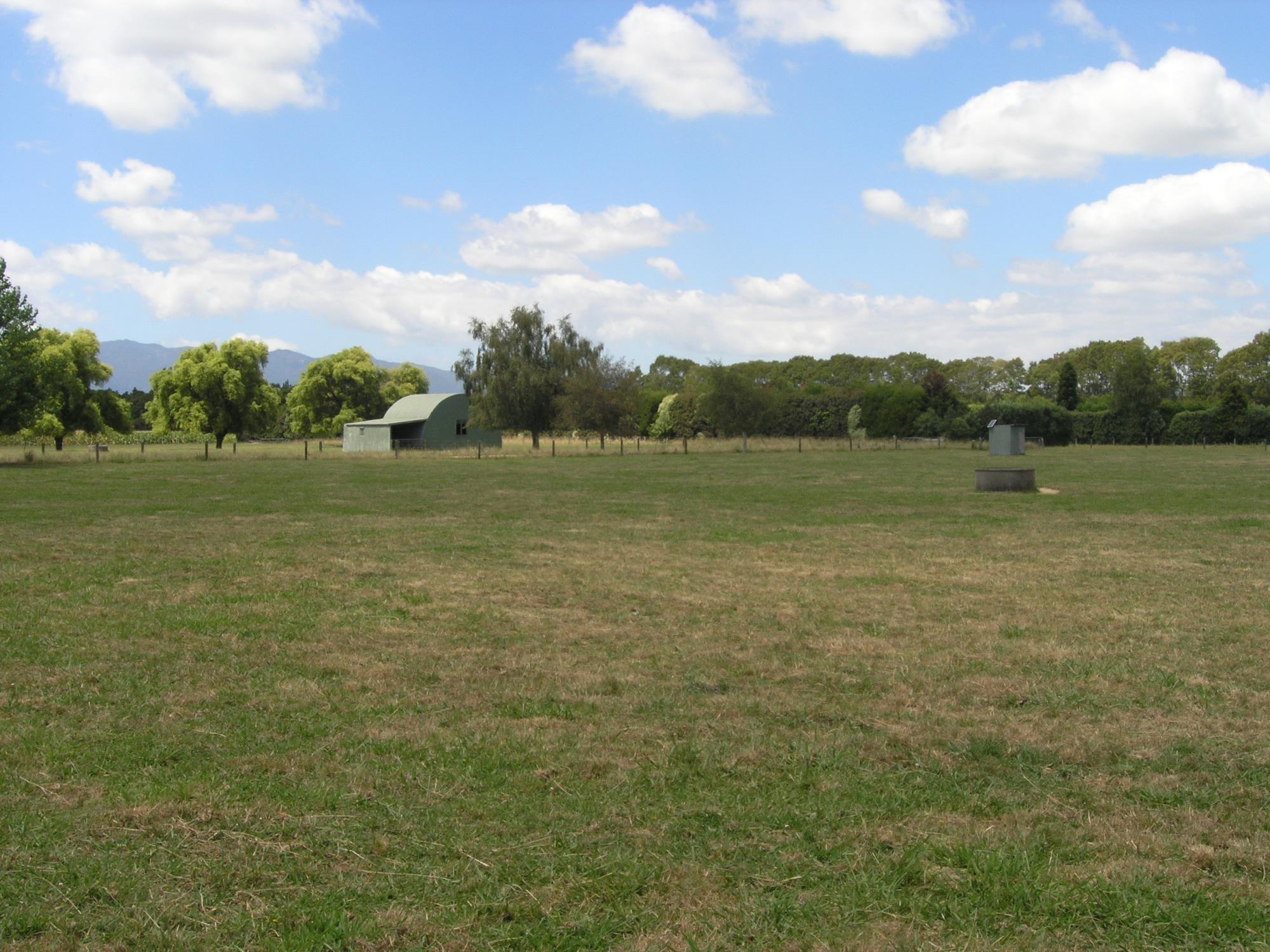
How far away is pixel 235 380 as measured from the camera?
226 feet

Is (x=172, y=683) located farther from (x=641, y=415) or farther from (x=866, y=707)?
(x=641, y=415)

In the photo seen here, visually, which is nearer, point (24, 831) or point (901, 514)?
point (24, 831)

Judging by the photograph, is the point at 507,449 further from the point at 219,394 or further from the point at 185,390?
the point at 185,390

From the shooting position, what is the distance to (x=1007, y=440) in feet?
159

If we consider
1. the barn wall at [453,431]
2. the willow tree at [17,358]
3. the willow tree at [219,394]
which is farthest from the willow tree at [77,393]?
the barn wall at [453,431]

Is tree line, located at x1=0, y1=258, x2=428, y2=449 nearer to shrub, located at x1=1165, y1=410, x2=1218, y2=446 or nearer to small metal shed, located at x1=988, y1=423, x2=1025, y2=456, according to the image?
small metal shed, located at x1=988, y1=423, x2=1025, y2=456

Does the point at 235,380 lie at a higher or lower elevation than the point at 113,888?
higher

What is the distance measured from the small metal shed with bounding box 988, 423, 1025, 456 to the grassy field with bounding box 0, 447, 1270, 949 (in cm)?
3690

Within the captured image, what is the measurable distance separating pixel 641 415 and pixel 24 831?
74.7 meters

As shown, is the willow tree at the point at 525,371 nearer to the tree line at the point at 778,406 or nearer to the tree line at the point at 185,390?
the tree line at the point at 778,406

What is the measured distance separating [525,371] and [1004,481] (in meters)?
44.8

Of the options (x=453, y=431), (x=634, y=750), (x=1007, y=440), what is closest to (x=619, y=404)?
(x=453, y=431)

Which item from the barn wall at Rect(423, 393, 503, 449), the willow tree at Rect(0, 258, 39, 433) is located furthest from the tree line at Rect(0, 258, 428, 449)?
the barn wall at Rect(423, 393, 503, 449)

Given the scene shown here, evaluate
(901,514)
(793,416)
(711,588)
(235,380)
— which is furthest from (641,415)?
(711,588)
